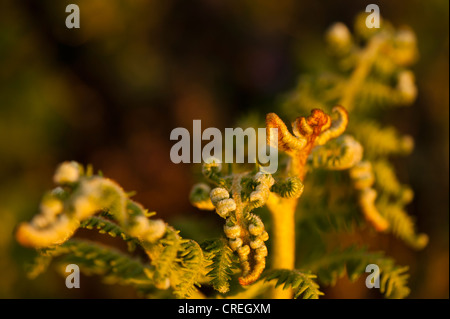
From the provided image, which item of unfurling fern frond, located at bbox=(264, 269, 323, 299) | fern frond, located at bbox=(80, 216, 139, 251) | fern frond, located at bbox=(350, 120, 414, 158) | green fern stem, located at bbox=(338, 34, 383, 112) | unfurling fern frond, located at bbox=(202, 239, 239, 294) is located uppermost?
green fern stem, located at bbox=(338, 34, 383, 112)

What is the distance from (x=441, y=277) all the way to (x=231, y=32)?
147 cm

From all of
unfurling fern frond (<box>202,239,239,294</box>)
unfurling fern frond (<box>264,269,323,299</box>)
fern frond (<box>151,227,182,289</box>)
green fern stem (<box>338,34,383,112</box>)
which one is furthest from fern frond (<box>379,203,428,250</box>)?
fern frond (<box>151,227,182,289</box>)

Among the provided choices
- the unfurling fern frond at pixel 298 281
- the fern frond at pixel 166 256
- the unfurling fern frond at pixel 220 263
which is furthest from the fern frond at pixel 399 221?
the fern frond at pixel 166 256

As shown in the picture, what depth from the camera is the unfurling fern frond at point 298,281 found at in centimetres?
89

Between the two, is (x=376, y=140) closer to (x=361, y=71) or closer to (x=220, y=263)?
(x=361, y=71)

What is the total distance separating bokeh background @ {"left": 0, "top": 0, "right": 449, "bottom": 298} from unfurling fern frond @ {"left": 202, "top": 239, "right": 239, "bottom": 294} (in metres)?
1.02

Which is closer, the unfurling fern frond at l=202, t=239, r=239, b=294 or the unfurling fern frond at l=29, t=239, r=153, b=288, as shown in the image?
the unfurling fern frond at l=202, t=239, r=239, b=294

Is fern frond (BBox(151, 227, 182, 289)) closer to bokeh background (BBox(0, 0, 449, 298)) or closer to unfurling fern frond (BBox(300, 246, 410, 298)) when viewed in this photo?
unfurling fern frond (BBox(300, 246, 410, 298))

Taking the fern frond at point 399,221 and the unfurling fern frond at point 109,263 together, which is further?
the fern frond at point 399,221

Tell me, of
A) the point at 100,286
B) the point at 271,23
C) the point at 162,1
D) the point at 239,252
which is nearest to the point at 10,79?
the point at 162,1

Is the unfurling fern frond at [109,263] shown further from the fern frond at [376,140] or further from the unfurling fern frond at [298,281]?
Result: the fern frond at [376,140]

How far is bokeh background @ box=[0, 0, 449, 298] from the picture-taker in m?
1.91

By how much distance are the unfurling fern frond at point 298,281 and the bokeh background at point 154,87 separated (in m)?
0.94
